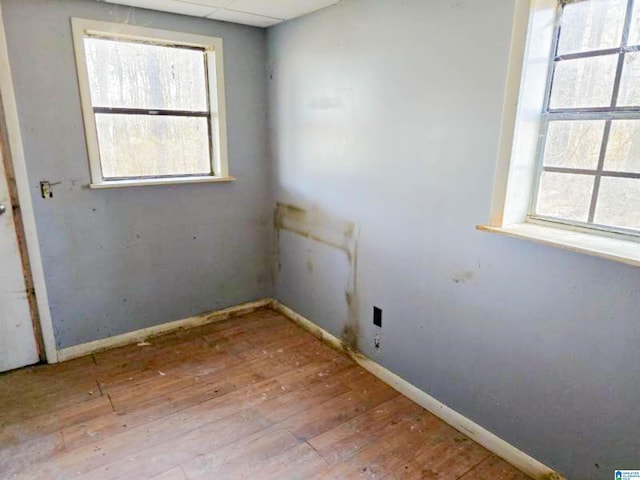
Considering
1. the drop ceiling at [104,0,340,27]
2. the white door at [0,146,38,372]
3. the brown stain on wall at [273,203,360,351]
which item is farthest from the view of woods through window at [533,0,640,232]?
the white door at [0,146,38,372]

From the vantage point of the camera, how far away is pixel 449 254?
199 centimetres

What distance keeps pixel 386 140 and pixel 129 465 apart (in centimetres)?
200

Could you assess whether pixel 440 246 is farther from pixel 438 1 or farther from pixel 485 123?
pixel 438 1

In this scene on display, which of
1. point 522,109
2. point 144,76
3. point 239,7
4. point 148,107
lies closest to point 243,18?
point 239,7

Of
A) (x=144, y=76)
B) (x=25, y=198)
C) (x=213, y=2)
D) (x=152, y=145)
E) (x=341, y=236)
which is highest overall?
(x=213, y=2)

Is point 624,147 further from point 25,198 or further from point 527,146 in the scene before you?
point 25,198

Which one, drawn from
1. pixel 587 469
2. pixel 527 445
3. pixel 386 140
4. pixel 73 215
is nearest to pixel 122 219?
pixel 73 215

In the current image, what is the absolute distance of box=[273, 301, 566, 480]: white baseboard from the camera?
1768 millimetres

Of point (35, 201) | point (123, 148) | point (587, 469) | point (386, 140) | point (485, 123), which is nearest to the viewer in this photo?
point (587, 469)

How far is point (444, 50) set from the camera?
6.05 ft

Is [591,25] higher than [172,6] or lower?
lower

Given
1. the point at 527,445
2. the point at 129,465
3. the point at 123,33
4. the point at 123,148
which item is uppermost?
the point at 123,33

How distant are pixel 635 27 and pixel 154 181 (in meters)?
2.62

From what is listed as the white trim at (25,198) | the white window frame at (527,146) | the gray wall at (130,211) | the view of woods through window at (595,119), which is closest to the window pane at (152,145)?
the gray wall at (130,211)
